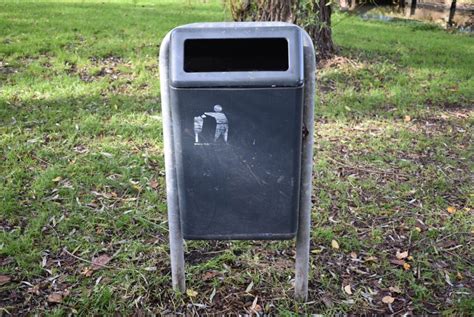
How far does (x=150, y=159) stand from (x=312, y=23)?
113 inches

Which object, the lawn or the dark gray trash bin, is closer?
the dark gray trash bin

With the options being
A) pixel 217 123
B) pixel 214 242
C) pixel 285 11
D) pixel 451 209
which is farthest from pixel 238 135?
pixel 285 11

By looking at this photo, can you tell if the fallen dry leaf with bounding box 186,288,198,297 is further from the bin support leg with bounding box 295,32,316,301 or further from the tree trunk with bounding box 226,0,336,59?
the tree trunk with bounding box 226,0,336,59

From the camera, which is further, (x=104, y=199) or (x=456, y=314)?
(x=104, y=199)

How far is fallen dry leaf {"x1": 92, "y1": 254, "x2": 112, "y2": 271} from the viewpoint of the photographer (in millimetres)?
2680

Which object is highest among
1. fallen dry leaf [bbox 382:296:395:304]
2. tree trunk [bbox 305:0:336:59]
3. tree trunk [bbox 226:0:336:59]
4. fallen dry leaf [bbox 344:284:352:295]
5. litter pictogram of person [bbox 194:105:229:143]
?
litter pictogram of person [bbox 194:105:229:143]

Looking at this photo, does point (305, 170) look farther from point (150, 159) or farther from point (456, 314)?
point (150, 159)

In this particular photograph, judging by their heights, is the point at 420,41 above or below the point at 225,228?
below

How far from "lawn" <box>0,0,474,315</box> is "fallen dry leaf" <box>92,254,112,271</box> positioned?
0.4 inches

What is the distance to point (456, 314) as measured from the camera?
2.39m

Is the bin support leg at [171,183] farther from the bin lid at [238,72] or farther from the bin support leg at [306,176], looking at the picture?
the bin support leg at [306,176]

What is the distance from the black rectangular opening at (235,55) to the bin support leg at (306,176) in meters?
0.39

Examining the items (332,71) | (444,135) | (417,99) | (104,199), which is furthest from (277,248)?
(332,71)

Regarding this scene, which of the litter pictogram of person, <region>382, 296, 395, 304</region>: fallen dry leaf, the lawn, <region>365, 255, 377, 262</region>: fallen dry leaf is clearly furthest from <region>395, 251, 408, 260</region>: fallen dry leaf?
the litter pictogram of person
